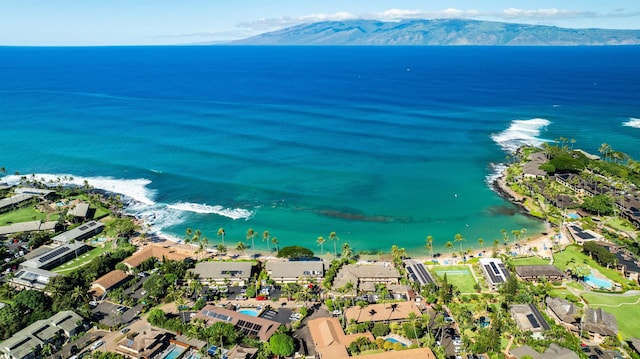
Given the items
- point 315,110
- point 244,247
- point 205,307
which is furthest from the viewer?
point 315,110

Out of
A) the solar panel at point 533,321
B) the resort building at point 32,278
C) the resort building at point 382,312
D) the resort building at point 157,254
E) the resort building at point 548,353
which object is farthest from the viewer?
the resort building at point 157,254

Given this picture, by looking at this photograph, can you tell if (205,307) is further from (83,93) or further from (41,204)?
(83,93)

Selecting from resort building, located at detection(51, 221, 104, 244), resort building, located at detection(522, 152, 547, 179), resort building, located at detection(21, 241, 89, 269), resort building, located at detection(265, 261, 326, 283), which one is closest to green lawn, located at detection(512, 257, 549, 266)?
resort building, located at detection(265, 261, 326, 283)

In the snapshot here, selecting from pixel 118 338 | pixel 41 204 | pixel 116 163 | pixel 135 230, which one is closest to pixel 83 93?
pixel 116 163

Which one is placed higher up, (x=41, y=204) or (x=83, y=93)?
(x=83, y=93)

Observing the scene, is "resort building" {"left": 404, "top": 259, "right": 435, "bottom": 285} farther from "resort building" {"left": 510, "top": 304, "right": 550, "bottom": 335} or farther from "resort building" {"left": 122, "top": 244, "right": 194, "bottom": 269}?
"resort building" {"left": 122, "top": 244, "right": 194, "bottom": 269}

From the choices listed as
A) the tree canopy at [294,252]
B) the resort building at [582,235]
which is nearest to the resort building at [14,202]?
the tree canopy at [294,252]

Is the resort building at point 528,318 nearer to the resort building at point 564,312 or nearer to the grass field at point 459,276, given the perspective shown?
the resort building at point 564,312
